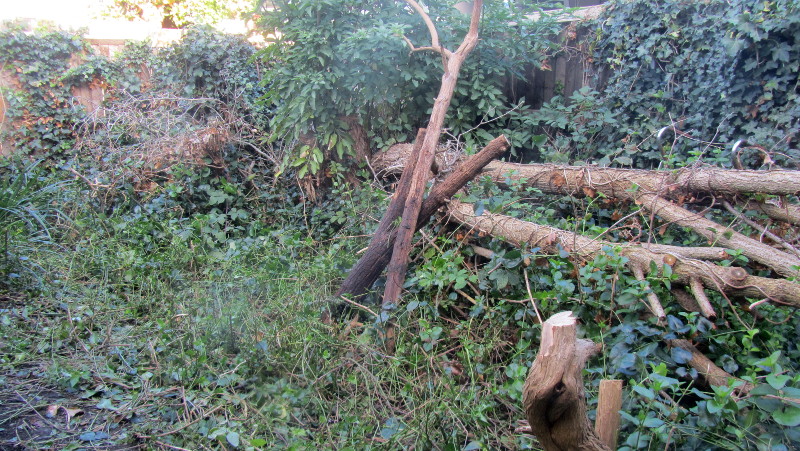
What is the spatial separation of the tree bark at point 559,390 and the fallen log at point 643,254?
1324 millimetres

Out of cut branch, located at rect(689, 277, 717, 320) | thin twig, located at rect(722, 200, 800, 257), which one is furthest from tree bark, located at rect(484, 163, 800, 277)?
cut branch, located at rect(689, 277, 717, 320)

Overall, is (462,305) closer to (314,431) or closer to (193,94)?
(314,431)

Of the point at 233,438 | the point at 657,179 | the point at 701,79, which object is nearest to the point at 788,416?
the point at 657,179

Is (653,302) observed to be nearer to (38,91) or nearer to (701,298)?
(701,298)

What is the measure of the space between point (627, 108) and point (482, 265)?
2.95 metres

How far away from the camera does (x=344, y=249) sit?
179 inches

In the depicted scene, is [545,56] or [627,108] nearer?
[627,108]

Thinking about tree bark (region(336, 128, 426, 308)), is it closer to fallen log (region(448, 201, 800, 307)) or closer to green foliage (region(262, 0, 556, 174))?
fallen log (region(448, 201, 800, 307))

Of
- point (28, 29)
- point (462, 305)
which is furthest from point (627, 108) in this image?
point (28, 29)

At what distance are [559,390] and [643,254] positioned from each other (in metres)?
1.66

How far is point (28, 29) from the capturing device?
288 inches

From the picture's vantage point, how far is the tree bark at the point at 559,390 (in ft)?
5.14

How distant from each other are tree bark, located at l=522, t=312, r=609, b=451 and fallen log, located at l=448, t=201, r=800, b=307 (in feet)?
4.34

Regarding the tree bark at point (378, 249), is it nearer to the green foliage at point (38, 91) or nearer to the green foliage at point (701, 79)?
the green foliage at point (701, 79)
